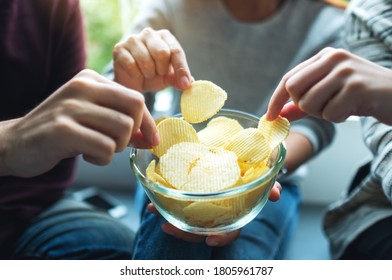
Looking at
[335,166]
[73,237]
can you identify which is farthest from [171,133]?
[335,166]

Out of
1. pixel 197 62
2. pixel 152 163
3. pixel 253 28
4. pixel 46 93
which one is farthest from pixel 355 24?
pixel 46 93

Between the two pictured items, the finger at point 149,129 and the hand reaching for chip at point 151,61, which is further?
the hand reaching for chip at point 151,61

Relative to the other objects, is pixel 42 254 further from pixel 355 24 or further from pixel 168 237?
pixel 355 24

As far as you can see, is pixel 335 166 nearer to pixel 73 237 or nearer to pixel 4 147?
pixel 73 237

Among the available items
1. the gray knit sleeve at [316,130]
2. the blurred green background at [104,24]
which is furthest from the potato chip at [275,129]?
the blurred green background at [104,24]

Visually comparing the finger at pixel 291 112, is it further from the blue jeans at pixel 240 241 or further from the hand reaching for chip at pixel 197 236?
the blue jeans at pixel 240 241

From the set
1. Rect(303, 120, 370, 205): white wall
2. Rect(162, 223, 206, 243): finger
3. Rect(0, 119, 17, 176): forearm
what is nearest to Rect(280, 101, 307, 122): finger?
Rect(162, 223, 206, 243): finger
